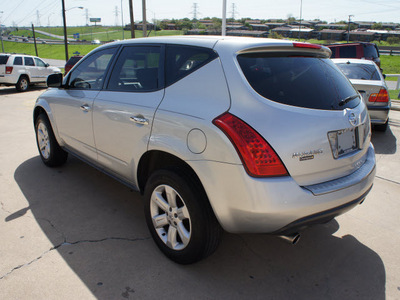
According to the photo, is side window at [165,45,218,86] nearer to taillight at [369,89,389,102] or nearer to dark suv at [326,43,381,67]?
taillight at [369,89,389,102]

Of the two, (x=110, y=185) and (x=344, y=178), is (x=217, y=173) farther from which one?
(x=110, y=185)

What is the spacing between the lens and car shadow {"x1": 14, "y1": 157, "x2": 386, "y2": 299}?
2389 mm

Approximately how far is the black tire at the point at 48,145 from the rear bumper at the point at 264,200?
9.76 feet

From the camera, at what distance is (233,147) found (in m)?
2.08

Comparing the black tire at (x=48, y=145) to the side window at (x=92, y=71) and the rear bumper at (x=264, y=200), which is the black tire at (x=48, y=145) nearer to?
the side window at (x=92, y=71)

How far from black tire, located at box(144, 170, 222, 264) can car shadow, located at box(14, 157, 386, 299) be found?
175mm

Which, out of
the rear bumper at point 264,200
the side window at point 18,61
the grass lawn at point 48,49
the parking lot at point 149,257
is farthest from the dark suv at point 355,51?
the grass lawn at point 48,49

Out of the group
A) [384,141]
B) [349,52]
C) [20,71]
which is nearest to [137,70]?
[384,141]

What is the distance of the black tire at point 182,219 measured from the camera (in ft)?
7.66

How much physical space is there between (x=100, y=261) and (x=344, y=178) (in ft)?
6.53

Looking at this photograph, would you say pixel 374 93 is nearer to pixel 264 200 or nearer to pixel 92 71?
pixel 92 71

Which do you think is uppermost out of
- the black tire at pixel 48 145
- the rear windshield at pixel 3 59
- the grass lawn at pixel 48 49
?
the grass lawn at pixel 48 49

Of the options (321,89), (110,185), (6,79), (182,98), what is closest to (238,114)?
(182,98)

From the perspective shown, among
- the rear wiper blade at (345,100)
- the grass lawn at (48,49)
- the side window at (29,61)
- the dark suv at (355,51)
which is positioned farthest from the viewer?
the grass lawn at (48,49)
